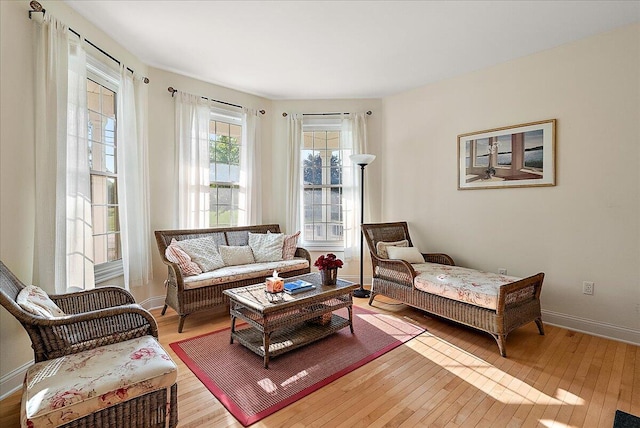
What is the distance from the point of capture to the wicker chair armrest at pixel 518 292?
249cm

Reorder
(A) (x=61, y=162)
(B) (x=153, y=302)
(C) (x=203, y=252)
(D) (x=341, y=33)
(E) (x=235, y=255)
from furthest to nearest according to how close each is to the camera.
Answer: (E) (x=235, y=255) < (B) (x=153, y=302) < (C) (x=203, y=252) < (D) (x=341, y=33) < (A) (x=61, y=162)

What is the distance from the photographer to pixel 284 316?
97.4 inches

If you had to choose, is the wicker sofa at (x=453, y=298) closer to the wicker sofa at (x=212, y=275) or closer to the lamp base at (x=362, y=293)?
the lamp base at (x=362, y=293)

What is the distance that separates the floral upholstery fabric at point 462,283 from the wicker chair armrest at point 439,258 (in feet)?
0.88

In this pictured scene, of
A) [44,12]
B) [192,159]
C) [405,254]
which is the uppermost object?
[44,12]

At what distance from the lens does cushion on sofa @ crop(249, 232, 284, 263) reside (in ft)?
12.8

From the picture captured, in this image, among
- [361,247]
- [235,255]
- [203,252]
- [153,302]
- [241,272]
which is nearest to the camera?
[241,272]

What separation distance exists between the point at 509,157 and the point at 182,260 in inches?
144

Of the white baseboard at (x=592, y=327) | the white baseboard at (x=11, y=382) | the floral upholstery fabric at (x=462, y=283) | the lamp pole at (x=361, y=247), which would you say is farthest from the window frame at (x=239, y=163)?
the white baseboard at (x=592, y=327)

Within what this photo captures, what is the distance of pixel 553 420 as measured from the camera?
1753mm

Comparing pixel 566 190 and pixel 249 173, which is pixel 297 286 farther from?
pixel 566 190

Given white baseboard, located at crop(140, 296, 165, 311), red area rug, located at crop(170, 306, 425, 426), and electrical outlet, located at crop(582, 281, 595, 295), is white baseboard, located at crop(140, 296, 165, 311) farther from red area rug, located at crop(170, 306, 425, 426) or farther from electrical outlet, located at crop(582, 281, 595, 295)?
electrical outlet, located at crop(582, 281, 595, 295)

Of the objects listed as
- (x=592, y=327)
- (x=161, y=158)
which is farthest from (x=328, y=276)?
(x=592, y=327)

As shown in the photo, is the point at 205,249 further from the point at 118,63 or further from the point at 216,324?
the point at 118,63
